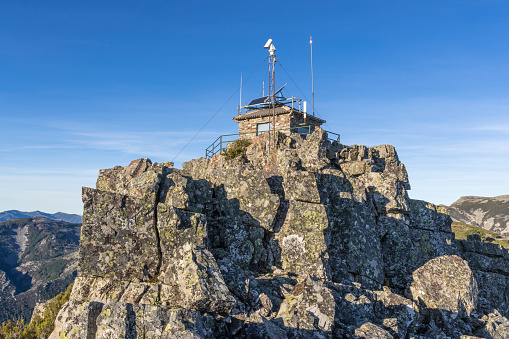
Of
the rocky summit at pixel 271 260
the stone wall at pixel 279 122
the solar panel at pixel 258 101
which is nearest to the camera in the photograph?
the rocky summit at pixel 271 260

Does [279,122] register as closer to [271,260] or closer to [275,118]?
[275,118]

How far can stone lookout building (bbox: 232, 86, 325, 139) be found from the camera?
2137 inches

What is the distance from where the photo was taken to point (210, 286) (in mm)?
14445

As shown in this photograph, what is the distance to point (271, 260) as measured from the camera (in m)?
21.5

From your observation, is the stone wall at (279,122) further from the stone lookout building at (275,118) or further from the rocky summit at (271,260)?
the rocky summit at (271,260)

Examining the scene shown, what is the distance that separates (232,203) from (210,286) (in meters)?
8.61

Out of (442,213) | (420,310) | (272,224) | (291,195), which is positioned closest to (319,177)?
(291,195)

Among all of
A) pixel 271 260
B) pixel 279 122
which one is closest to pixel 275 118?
pixel 279 122

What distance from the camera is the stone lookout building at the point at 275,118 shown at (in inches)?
2137

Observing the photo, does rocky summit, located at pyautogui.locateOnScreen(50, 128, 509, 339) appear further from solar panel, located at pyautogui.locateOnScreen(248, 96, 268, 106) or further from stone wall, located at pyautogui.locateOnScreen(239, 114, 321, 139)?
solar panel, located at pyautogui.locateOnScreen(248, 96, 268, 106)

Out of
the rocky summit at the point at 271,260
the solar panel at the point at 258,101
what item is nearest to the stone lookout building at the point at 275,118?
the solar panel at the point at 258,101

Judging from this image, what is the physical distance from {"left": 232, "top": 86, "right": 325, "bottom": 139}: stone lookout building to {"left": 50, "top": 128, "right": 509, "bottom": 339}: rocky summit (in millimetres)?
22080

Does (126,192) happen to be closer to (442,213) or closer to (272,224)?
(272,224)

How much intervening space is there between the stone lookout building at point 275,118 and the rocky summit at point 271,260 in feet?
72.4
